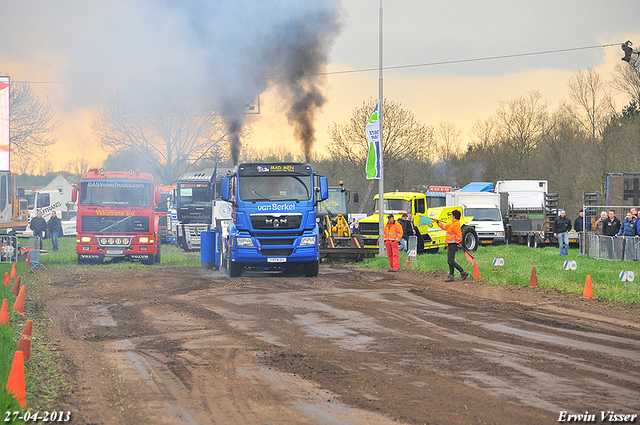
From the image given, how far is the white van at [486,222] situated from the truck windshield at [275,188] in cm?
1881

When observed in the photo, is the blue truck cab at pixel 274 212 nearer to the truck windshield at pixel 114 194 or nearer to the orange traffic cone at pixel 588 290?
the truck windshield at pixel 114 194

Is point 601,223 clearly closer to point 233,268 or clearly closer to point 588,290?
point 588,290

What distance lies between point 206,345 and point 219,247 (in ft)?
42.8

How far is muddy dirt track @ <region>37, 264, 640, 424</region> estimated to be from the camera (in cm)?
632

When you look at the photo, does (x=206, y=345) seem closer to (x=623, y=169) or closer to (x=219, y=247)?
(x=219, y=247)

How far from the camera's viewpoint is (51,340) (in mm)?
9836

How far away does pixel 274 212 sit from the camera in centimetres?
1880

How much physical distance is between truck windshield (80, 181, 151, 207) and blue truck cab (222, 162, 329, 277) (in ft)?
20.0

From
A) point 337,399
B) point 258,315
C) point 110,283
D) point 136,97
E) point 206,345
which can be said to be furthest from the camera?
point 136,97

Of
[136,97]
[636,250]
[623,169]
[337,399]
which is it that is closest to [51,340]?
[337,399]

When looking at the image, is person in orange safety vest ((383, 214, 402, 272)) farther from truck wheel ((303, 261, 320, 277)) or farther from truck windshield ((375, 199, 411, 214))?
truck windshield ((375, 199, 411, 214))

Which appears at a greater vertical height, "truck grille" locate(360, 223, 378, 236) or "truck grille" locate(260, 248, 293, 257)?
"truck grille" locate(360, 223, 378, 236)

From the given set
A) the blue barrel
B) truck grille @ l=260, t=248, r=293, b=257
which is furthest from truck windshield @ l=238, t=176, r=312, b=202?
the blue barrel

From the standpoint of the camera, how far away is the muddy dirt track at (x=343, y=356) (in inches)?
249
